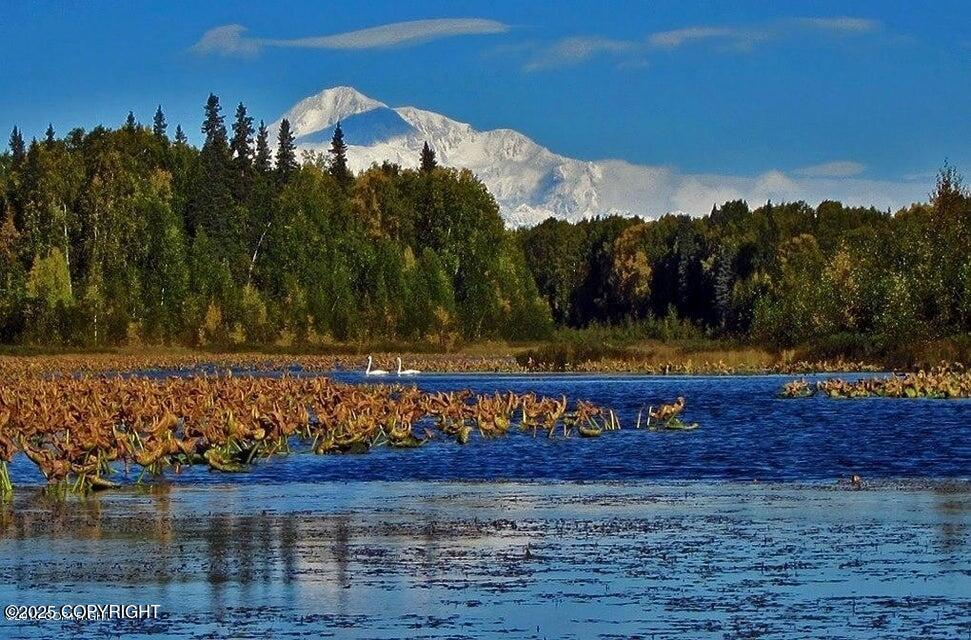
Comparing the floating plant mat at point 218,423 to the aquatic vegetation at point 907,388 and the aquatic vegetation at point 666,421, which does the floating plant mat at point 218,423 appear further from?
the aquatic vegetation at point 907,388

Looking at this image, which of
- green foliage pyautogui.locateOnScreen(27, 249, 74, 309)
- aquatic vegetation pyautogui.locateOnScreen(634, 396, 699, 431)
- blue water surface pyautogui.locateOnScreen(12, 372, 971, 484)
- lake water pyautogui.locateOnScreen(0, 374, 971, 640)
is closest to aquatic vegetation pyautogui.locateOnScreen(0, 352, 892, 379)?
green foliage pyautogui.locateOnScreen(27, 249, 74, 309)

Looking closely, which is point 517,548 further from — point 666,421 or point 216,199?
point 216,199

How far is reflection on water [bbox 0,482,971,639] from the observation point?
1739cm

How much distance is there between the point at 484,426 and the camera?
4641 cm

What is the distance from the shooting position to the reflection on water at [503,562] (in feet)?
57.1

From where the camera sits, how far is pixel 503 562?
21734 millimetres

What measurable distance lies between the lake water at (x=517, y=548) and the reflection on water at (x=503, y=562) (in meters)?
0.05

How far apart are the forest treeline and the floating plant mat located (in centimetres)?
6490

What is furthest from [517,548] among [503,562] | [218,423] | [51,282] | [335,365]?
[51,282]

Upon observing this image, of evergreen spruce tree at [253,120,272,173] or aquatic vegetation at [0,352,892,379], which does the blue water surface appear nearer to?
aquatic vegetation at [0,352,892,379]

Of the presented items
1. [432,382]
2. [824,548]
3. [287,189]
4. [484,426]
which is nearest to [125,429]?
[484,426]

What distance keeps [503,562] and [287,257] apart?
143 m

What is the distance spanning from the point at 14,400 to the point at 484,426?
41.1 ft

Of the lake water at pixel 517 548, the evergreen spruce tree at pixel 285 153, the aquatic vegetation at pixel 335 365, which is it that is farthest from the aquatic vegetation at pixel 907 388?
the evergreen spruce tree at pixel 285 153
